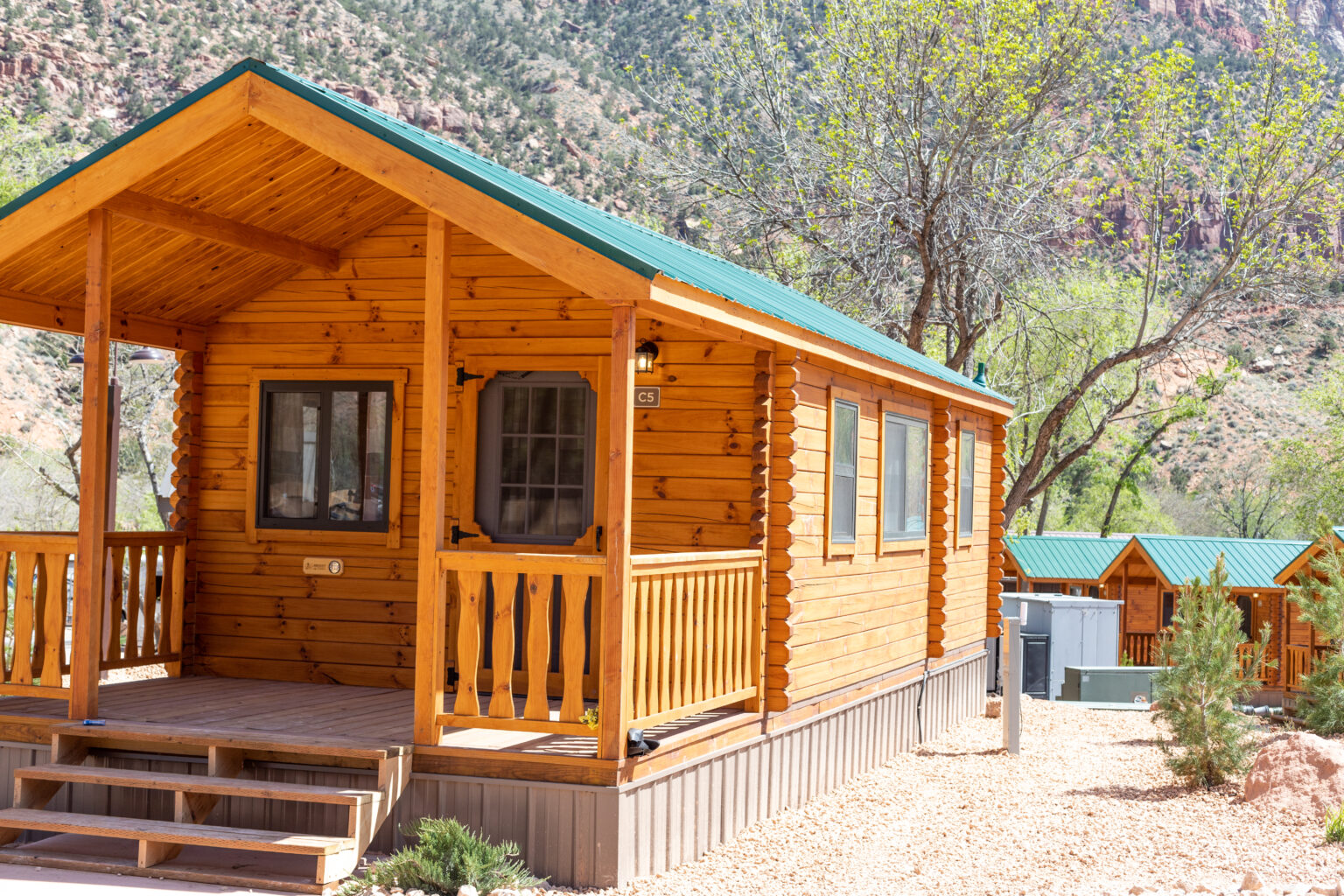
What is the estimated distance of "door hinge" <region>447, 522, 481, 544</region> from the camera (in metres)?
7.98

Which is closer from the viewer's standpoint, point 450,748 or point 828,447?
point 450,748

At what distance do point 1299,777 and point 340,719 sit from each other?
5.94 m

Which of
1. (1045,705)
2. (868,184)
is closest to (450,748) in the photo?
(1045,705)

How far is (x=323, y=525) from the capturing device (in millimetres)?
8539

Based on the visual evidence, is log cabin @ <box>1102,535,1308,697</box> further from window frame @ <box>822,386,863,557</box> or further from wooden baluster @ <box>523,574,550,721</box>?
wooden baluster @ <box>523,574,550,721</box>

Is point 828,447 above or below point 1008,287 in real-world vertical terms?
below

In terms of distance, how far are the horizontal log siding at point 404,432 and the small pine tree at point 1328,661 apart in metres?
7.67

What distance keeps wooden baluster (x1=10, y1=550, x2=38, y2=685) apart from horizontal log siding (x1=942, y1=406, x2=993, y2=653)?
7380 mm

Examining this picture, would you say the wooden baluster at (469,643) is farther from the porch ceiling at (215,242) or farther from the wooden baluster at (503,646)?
the porch ceiling at (215,242)

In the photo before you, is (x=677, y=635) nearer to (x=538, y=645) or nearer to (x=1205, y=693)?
(x=538, y=645)

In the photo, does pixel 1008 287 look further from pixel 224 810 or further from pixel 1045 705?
pixel 224 810

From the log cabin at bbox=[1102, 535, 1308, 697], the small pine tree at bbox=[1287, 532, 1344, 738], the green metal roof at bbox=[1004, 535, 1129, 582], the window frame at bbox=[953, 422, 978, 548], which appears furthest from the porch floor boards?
the green metal roof at bbox=[1004, 535, 1129, 582]

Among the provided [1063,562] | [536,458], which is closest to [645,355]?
[536,458]

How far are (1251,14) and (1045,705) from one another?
6590 centimetres
